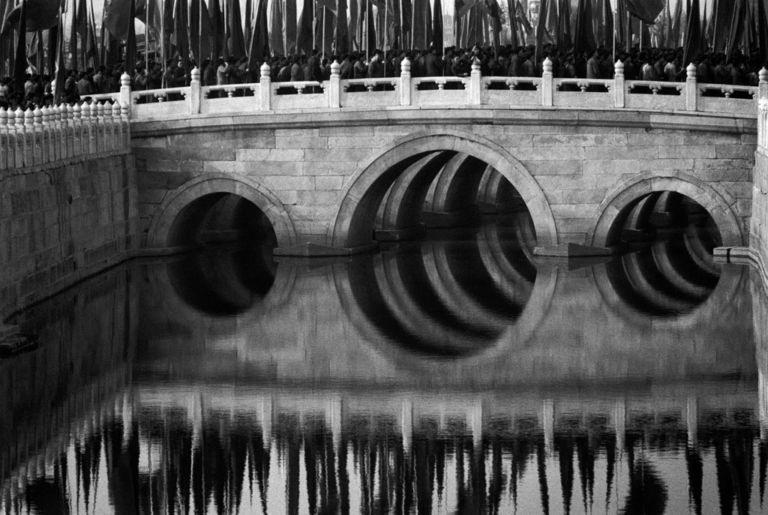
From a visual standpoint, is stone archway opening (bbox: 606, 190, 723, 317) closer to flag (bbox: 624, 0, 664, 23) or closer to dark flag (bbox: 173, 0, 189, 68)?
flag (bbox: 624, 0, 664, 23)

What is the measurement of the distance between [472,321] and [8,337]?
7465 mm

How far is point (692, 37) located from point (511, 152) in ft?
14.7

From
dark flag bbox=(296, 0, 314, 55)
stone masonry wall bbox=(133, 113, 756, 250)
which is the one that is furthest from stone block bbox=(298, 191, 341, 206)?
dark flag bbox=(296, 0, 314, 55)

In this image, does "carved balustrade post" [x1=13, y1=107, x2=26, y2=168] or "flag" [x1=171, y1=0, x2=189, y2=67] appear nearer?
"carved balustrade post" [x1=13, y1=107, x2=26, y2=168]

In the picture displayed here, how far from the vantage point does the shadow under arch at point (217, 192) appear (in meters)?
35.2

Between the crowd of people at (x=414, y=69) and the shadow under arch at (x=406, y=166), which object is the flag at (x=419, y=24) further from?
the shadow under arch at (x=406, y=166)

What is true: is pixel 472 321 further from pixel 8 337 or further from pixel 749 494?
pixel 749 494

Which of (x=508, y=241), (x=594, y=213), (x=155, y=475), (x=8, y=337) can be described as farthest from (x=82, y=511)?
(x=508, y=241)

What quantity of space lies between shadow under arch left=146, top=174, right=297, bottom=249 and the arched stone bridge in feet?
0.06

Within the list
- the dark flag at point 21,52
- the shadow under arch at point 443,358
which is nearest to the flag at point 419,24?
the shadow under arch at point 443,358

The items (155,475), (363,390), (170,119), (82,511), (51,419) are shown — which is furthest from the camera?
(170,119)

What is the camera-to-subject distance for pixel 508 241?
39844 mm

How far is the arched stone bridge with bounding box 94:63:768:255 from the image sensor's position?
33.0 meters

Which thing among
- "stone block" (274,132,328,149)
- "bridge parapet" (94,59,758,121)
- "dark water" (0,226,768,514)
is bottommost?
"dark water" (0,226,768,514)
